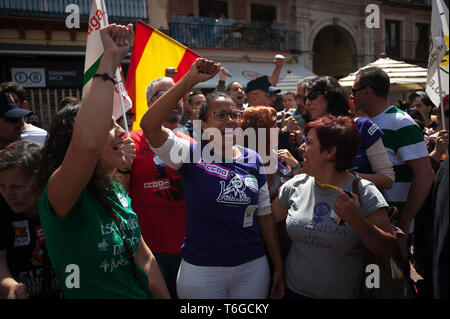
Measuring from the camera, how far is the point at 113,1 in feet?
40.9

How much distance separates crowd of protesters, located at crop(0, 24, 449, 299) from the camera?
1.38m

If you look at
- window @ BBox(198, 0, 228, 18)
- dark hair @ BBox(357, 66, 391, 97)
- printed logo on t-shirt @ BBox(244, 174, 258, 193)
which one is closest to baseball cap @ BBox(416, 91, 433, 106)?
dark hair @ BBox(357, 66, 391, 97)

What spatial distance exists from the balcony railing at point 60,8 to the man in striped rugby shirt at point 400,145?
38.4 feet

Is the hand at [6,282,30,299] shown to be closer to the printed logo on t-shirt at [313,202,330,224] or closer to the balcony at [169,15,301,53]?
the printed logo on t-shirt at [313,202,330,224]

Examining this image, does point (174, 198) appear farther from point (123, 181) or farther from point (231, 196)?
point (231, 196)

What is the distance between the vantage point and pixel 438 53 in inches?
102

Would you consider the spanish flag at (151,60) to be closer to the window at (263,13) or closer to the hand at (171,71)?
the hand at (171,71)

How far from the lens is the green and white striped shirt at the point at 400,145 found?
247cm

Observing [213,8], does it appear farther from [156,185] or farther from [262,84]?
[156,185]

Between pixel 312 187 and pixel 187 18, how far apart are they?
13.1 meters

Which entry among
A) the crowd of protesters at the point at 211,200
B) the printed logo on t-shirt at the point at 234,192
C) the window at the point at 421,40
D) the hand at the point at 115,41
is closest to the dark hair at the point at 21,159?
the crowd of protesters at the point at 211,200

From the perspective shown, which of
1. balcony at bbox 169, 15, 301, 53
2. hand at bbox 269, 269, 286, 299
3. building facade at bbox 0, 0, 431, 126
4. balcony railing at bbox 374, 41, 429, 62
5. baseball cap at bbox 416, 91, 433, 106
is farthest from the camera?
balcony railing at bbox 374, 41, 429, 62


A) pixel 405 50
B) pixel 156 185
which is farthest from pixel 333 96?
pixel 405 50

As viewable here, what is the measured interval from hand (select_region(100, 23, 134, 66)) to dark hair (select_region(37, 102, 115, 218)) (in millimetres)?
293
